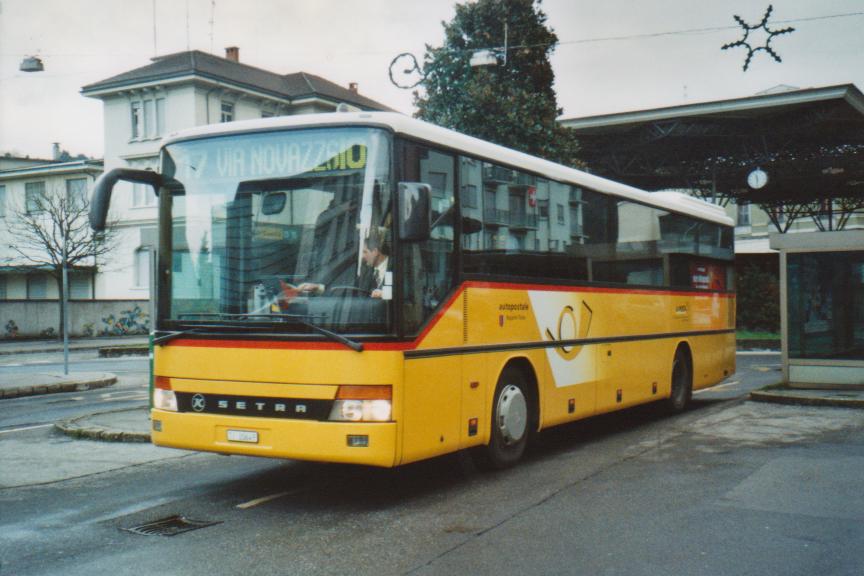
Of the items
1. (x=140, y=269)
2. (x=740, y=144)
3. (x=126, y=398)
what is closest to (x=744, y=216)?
(x=740, y=144)

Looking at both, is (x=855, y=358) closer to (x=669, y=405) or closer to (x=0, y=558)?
(x=669, y=405)

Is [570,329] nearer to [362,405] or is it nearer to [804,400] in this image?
[362,405]

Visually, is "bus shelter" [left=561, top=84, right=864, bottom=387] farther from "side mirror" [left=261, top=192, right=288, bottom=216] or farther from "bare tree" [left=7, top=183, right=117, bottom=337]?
"bare tree" [left=7, top=183, right=117, bottom=337]

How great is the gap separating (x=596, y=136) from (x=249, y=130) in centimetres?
2972

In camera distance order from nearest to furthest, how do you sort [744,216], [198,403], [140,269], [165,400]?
[198,403] < [165,400] < [140,269] < [744,216]

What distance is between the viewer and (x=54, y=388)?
19.6 m

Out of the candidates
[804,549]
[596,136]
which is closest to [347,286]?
[804,549]

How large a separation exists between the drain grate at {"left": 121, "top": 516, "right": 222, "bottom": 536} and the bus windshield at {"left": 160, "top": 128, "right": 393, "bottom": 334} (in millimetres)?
1535

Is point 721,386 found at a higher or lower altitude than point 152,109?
lower

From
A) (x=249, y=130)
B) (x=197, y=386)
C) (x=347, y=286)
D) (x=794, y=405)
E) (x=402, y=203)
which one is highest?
(x=249, y=130)

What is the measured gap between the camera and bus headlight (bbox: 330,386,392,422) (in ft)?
23.4

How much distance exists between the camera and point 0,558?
609cm

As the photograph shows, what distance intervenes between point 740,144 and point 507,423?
29.8 meters

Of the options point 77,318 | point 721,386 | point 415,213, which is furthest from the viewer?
point 77,318
